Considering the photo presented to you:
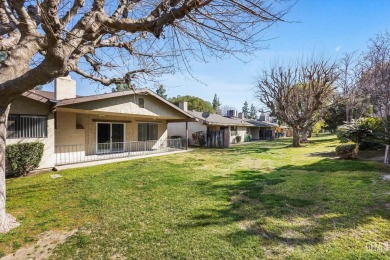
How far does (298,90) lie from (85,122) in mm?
21875

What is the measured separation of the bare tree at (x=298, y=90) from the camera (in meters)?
20.7

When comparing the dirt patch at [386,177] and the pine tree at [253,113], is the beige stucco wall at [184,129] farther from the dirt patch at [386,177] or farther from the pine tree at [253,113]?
the pine tree at [253,113]

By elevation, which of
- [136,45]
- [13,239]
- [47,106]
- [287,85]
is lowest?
[13,239]

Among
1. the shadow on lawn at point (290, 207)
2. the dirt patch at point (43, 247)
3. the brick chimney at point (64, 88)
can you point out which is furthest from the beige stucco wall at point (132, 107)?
the dirt patch at point (43, 247)

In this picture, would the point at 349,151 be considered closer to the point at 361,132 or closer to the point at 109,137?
the point at 361,132

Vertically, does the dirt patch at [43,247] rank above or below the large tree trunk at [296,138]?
below

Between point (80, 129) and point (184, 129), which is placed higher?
point (184, 129)

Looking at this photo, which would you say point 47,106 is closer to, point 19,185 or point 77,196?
A: point 19,185

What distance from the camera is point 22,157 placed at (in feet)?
27.2

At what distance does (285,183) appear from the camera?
6992 millimetres

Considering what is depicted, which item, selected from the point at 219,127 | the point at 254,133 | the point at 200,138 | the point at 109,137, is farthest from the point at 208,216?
the point at 254,133

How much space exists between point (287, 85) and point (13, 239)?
77.6 feet

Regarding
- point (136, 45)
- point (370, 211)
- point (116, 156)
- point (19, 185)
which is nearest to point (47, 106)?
point (19, 185)

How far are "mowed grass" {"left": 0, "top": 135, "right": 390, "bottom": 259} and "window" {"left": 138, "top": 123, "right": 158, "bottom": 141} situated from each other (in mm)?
8880
